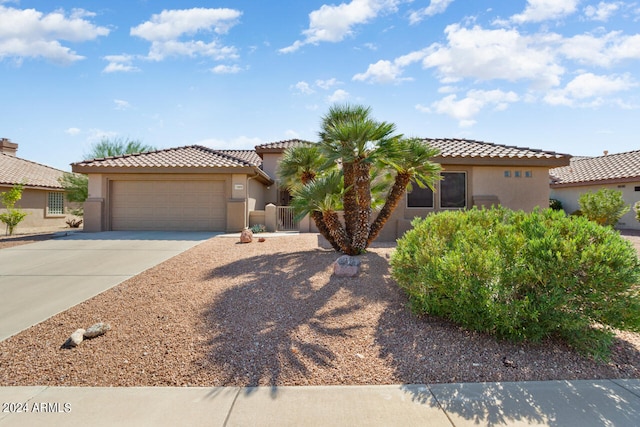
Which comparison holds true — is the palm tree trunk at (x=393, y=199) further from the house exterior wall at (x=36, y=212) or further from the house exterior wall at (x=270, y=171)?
the house exterior wall at (x=36, y=212)

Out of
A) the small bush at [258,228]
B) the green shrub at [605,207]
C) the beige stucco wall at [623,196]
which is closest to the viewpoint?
the small bush at [258,228]

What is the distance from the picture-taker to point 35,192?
2017cm

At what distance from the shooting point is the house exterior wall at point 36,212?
19.0m

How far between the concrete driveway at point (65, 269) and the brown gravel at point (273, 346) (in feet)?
1.87

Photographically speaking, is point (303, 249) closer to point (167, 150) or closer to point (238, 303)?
point (238, 303)

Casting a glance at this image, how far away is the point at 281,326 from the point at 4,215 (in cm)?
1837

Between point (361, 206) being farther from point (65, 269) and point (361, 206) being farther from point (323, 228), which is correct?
point (65, 269)

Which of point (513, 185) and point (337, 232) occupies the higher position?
point (513, 185)

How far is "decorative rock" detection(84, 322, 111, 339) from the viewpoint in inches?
178

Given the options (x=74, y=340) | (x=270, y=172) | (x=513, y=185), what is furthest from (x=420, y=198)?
(x=74, y=340)

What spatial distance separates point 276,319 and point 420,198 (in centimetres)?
1055

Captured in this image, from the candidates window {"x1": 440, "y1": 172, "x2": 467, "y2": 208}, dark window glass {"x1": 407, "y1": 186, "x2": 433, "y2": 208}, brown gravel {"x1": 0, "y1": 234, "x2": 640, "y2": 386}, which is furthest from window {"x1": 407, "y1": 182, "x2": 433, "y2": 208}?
brown gravel {"x1": 0, "y1": 234, "x2": 640, "y2": 386}

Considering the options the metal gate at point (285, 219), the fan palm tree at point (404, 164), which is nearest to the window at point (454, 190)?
the fan palm tree at point (404, 164)

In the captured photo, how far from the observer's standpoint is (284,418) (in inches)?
120
